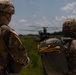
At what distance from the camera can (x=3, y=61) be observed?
152 inches

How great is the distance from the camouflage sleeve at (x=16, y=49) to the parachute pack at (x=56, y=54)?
997 millimetres

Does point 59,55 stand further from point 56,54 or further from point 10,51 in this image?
point 10,51

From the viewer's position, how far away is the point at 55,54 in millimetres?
4836

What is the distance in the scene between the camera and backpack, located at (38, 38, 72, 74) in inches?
189

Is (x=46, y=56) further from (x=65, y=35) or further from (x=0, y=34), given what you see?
(x=0, y=34)

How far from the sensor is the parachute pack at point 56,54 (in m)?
4.80

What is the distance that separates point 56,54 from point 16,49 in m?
1.14

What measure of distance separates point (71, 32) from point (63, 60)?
0.55 meters

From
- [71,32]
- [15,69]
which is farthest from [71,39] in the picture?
[15,69]

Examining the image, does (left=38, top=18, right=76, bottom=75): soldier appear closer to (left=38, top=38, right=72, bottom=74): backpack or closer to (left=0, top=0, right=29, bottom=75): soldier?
(left=38, top=38, right=72, bottom=74): backpack

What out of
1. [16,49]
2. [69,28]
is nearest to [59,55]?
[69,28]

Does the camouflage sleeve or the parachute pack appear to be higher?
the camouflage sleeve

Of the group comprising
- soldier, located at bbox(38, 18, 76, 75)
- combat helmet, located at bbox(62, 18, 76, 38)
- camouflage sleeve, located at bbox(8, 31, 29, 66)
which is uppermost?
camouflage sleeve, located at bbox(8, 31, 29, 66)

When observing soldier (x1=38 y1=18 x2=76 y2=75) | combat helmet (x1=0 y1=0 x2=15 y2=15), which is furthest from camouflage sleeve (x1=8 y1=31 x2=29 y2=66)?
soldier (x1=38 y1=18 x2=76 y2=75)
